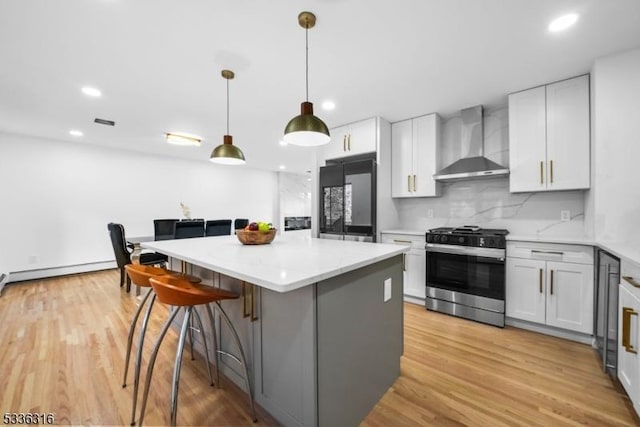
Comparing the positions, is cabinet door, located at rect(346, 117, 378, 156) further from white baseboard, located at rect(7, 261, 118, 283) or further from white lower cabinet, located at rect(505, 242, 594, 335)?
white baseboard, located at rect(7, 261, 118, 283)

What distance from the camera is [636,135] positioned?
78.6 inches

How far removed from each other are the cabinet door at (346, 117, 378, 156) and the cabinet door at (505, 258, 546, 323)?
6.66ft

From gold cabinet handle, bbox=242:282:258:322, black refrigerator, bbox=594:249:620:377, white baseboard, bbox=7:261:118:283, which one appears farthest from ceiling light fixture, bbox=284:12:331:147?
white baseboard, bbox=7:261:118:283

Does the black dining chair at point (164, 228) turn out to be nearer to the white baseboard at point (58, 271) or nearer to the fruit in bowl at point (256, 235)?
the white baseboard at point (58, 271)

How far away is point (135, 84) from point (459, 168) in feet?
11.7

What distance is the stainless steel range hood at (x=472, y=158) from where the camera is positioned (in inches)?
113

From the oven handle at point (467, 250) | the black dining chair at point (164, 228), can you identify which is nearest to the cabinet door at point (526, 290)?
the oven handle at point (467, 250)

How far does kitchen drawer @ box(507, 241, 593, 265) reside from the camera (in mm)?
2168

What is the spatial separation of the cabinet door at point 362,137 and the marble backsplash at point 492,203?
3.04ft

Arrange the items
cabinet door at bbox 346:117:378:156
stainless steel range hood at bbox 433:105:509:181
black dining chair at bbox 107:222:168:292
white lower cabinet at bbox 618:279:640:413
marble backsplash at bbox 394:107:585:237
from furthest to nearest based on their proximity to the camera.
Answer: black dining chair at bbox 107:222:168:292
cabinet door at bbox 346:117:378:156
stainless steel range hood at bbox 433:105:509:181
marble backsplash at bbox 394:107:585:237
white lower cabinet at bbox 618:279:640:413

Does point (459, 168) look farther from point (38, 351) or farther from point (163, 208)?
point (163, 208)

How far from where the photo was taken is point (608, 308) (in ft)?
5.90

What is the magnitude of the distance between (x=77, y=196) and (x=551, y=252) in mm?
6932

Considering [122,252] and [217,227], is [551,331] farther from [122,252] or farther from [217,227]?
[122,252]
